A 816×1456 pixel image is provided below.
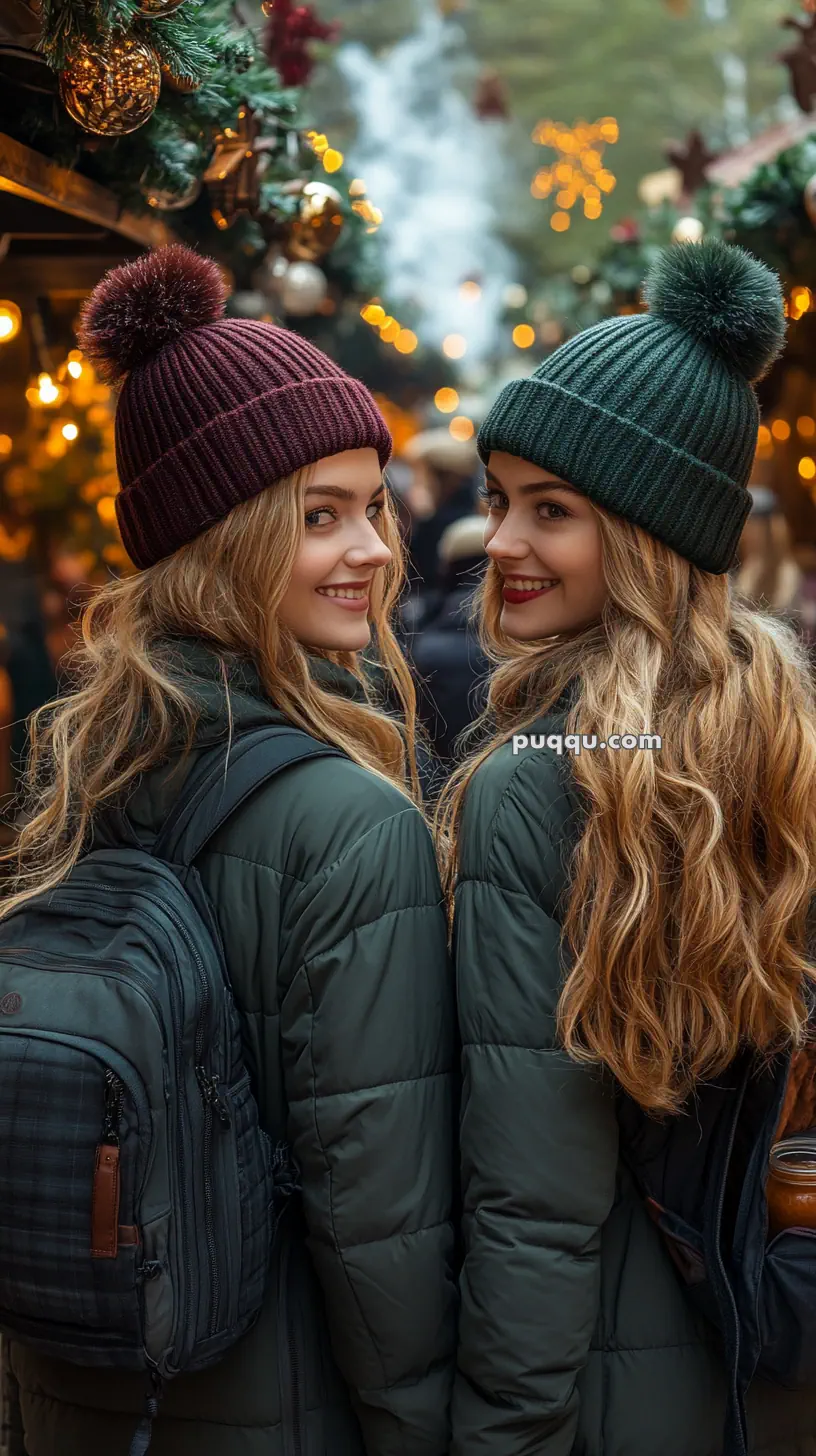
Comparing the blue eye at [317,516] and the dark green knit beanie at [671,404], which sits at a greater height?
the dark green knit beanie at [671,404]

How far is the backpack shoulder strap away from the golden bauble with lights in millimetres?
3045

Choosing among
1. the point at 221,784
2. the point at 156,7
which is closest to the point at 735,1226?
the point at 221,784

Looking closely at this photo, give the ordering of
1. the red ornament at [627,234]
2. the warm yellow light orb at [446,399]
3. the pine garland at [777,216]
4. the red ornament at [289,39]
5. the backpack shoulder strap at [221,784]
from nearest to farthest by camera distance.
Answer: the backpack shoulder strap at [221,784] → the pine garland at [777,216] → the red ornament at [289,39] → the red ornament at [627,234] → the warm yellow light orb at [446,399]

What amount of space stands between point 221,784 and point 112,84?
56.6 inches

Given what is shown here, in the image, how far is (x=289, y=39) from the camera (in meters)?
4.76

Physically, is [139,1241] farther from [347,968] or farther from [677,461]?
[677,461]

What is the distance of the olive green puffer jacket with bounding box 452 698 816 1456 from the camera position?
1.71m

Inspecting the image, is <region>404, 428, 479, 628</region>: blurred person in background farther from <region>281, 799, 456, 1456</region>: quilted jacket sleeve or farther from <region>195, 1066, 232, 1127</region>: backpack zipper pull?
<region>195, 1066, 232, 1127</region>: backpack zipper pull

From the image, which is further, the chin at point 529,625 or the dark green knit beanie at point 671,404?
the chin at point 529,625

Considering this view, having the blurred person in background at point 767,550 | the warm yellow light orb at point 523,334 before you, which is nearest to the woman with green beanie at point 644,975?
the blurred person in background at point 767,550

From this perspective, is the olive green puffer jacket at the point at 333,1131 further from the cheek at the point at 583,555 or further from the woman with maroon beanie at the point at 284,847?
the cheek at the point at 583,555

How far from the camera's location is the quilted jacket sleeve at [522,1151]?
1703 millimetres

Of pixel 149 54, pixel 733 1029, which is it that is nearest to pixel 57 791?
pixel 733 1029

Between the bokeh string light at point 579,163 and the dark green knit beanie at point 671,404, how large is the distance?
14216 mm
